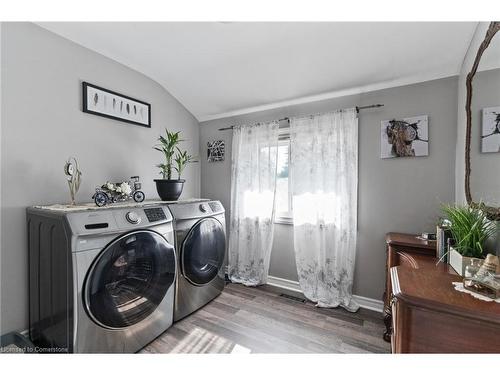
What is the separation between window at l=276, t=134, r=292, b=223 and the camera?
2.58m

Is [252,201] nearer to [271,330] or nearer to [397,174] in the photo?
[271,330]

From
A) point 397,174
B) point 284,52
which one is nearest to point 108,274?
point 284,52

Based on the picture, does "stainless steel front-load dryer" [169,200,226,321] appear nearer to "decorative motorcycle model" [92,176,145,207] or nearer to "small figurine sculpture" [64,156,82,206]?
"decorative motorcycle model" [92,176,145,207]

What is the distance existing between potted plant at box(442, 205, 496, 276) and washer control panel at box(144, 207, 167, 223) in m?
1.84

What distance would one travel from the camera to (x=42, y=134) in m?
1.64

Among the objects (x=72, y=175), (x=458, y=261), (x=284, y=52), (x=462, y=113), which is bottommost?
(x=458, y=261)

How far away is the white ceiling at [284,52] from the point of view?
63.4 inches

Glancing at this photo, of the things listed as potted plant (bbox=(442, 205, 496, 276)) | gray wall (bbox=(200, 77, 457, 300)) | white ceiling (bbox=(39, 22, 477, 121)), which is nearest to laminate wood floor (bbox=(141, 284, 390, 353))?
gray wall (bbox=(200, 77, 457, 300))

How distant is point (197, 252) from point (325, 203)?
4.49 ft

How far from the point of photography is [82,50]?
1854mm

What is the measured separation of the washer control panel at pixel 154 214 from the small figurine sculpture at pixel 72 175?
0.57 metres

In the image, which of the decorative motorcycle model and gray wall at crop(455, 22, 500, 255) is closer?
gray wall at crop(455, 22, 500, 255)

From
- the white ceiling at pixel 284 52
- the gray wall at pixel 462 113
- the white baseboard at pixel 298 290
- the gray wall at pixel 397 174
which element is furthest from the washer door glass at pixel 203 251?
the gray wall at pixel 462 113
